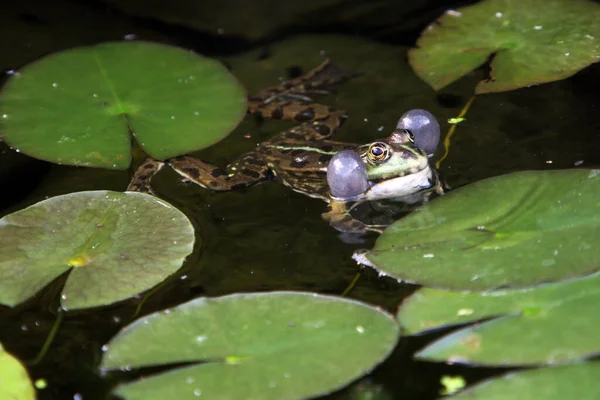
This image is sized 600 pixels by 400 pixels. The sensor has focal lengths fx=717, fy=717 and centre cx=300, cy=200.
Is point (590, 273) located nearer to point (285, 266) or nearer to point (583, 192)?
point (583, 192)

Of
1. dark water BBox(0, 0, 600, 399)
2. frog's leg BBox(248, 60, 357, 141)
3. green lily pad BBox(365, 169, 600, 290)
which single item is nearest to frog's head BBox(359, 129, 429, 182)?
dark water BBox(0, 0, 600, 399)

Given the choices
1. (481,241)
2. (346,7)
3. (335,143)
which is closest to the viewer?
(481,241)

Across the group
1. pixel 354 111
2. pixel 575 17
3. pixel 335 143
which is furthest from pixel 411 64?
pixel 575 17

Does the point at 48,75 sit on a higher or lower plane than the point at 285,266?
higher

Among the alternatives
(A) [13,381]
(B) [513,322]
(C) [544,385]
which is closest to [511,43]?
(B) [513,322]

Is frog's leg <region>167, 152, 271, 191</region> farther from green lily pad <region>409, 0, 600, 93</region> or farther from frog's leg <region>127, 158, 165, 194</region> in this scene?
green lily pad <region>409, 0, 600, 93</region>

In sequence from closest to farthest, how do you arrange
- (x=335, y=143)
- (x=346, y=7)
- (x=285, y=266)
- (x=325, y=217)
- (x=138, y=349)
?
(x=138, y=349) → (x=285, y=266) → (x=325, y=217) → (x=335, y=143) → (x=346, y=7)

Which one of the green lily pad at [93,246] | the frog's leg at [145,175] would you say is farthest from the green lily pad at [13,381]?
the frog's leg at [145,175]
